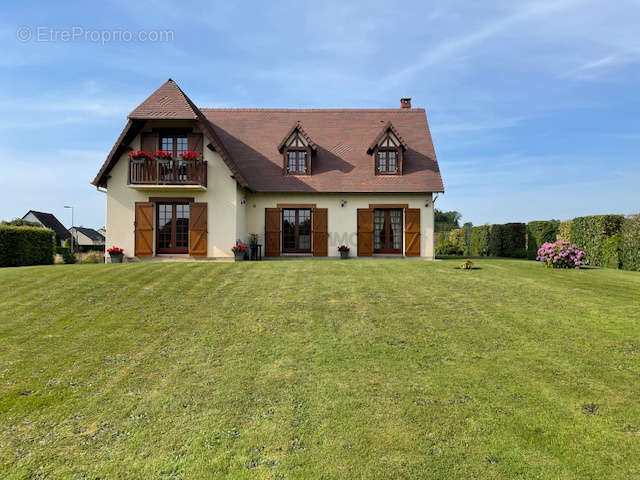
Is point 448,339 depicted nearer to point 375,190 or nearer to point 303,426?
point 303,426

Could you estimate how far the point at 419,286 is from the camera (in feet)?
35.2

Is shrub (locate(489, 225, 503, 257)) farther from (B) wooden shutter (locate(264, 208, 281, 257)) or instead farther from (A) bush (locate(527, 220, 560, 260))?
(B) wooden shutter (locate(264, 208, 281, 257))

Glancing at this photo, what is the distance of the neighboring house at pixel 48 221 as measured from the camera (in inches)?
2026

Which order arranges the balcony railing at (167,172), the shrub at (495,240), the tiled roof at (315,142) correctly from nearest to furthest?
the balcony railing at (167,172) → the tiled roof at (315,142) → the shrub at (495,240)

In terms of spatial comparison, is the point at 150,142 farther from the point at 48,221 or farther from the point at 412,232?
the point at 48,221

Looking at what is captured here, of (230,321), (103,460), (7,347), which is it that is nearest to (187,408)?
(103,460)

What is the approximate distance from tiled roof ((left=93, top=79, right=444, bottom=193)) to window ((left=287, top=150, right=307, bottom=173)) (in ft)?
1.38

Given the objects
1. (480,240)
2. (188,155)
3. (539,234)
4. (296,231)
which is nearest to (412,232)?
(296,231)

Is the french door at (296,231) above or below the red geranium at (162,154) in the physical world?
below

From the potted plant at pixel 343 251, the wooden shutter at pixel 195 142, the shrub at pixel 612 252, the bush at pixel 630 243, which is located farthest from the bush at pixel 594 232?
the wooden shutter at pixel 195 142

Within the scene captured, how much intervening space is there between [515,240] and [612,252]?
6327 millimetres

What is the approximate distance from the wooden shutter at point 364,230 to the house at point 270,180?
47 millimetres

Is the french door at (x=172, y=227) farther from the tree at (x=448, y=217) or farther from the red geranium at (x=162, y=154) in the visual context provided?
the tree at (x=448, y=217)

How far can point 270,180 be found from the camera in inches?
741
